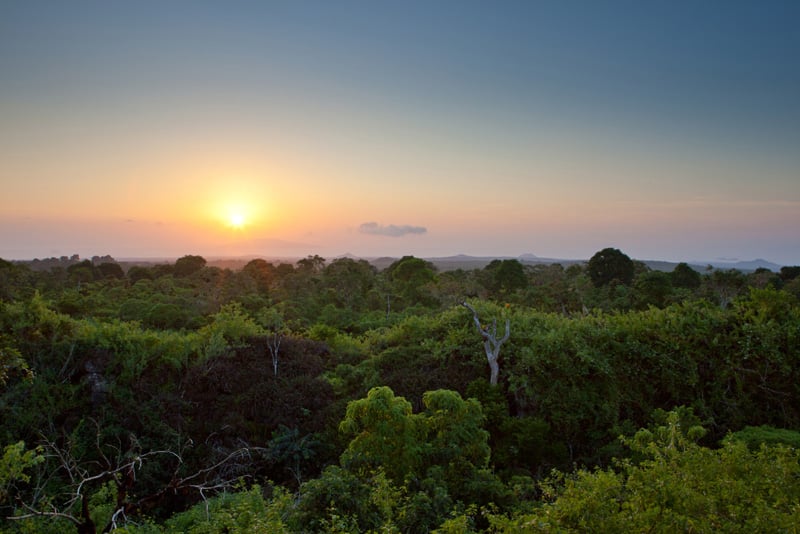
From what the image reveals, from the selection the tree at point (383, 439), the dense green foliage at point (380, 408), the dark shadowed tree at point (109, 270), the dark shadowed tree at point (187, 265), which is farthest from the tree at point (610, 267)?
the dark shadowed tree at point (109, 270)

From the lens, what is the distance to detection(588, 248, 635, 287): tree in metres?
32.3

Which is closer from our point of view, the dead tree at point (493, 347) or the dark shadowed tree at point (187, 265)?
the dead tree at point (493, 347)

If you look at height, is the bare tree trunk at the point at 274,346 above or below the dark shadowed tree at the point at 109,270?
below

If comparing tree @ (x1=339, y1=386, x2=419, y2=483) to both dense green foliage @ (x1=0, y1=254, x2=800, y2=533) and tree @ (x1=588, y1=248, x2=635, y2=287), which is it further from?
tree @ (x1=588, y1=248, x2=635, y2=287)

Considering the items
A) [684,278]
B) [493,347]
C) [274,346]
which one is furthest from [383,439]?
[684,278]

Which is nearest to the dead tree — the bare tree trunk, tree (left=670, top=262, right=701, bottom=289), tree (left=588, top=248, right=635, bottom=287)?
the bare tree trunk

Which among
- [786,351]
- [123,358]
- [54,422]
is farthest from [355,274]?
[786,351]

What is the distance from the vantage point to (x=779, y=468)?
17.5ft

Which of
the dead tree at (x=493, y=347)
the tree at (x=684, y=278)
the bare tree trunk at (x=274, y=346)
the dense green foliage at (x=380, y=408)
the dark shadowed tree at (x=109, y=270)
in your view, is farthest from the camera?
the dark shadowed tree at (x=109, y=270)

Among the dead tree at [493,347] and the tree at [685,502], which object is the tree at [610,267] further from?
the tree at [685,502]

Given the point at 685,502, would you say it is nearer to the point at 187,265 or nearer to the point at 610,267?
the point at 610,267

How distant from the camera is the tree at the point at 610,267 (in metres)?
32.3

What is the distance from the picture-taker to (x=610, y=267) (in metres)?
32.7

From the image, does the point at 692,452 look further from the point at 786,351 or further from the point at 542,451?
the point at 786,351
